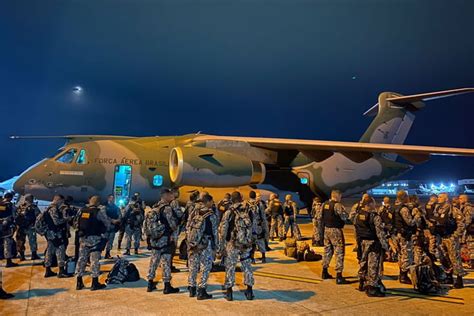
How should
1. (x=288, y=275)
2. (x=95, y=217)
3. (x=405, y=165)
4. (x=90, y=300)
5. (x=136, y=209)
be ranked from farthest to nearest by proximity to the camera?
(x=405, y=165), (x=136, y=209), (x=288, y=275), (x=95, y=217), (x=90, y=300)

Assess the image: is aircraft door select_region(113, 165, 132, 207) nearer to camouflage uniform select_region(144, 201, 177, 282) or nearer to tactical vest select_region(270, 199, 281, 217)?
tactical vest select_region(270, 199, 281, 217)

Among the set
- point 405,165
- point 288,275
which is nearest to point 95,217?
point 288,275

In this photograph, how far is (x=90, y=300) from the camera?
5.85m

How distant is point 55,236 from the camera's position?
7270 millimetres

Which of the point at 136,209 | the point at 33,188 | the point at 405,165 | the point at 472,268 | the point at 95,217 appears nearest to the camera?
the point at 95,217

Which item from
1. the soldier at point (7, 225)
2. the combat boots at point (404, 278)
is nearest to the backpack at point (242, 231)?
the combat boots at point (404, 278)

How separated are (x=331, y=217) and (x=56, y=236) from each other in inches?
227

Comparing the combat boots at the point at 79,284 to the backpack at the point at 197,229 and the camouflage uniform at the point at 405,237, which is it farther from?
the camouflage uniform at the point at 405,237

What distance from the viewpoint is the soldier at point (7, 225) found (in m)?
7.86

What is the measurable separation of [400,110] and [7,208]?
17405 millimetres

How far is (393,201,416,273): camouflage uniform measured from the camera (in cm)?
686

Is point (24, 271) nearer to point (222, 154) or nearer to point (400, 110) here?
point (222, 154)

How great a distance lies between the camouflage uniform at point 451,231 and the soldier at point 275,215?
5.39 meters

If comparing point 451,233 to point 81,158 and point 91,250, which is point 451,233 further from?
point 81,158
